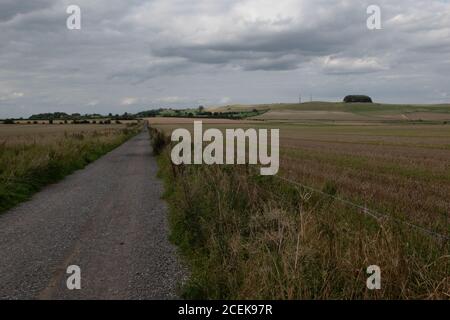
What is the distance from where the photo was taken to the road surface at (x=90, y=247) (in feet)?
18.0

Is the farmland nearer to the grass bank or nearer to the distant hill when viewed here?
the grass bank

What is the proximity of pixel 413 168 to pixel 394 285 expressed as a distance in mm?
14115

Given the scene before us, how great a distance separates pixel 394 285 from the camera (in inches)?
178

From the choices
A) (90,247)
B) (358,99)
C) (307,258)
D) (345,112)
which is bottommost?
(90,247)

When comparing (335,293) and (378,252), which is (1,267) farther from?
(378,252)

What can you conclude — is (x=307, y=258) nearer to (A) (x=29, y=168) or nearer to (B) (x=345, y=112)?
(A) (x=29, y=168)

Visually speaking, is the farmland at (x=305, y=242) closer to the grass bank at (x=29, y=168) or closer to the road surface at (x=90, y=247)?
the road surface at (x=90, y=247)

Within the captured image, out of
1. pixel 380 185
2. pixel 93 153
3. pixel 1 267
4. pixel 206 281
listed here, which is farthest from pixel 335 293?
pixel 93 153

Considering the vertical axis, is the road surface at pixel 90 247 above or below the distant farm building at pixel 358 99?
below

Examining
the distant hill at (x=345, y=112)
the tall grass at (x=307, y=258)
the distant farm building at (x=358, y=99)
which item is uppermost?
the distant farm building at (x=358, y=99)

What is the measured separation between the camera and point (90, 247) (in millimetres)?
7332

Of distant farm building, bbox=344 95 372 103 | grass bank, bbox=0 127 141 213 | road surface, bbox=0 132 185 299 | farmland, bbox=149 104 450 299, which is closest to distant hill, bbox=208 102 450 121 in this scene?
distant farm building, bbox=344 95 372 103

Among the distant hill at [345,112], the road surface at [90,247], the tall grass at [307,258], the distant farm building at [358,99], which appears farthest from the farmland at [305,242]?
the distant farm building at [358,99]

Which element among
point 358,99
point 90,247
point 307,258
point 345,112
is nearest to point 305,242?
point 307,258
